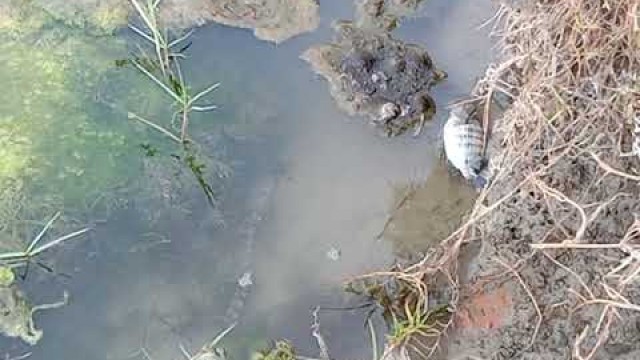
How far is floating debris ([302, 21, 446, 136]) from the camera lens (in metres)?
2.78

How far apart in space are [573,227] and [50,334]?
4.13ft

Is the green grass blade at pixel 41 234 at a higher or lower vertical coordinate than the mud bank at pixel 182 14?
lower

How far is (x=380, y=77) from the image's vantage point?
9.29 ft

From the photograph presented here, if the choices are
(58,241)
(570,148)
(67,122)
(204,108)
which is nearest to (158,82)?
(204,108)

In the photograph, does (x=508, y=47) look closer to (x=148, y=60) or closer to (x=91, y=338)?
(x=148, y=60)

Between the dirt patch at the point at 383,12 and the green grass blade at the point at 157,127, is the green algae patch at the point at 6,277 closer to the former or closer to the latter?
the green grass blade at the point at 157,127

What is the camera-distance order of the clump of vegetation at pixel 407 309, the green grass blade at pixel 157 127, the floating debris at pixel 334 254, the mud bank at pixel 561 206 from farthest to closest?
1. the green grass blade at pixel 157 127
2. the floating debris at pixel 334 254
3. the clump of vegetation at pixel 407 309
4. the mud bank at pixel 561 206

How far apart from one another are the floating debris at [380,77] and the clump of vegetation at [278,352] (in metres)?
0.73

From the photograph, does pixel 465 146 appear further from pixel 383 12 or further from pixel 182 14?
pixel 182 14

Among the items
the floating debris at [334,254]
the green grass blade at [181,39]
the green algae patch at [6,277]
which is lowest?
the floating debris at [334,254]

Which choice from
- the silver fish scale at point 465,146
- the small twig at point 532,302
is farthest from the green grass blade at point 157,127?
the small twig at point 532,302

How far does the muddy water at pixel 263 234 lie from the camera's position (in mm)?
2373

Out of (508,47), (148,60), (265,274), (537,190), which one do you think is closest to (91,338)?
(265,274)

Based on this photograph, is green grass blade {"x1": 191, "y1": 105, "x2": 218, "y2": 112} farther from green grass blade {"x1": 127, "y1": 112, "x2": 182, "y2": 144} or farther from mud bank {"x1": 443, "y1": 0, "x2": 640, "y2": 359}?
mud bank {"x1": 443, "y1": 0, "x2": 640, "y2": 359}
